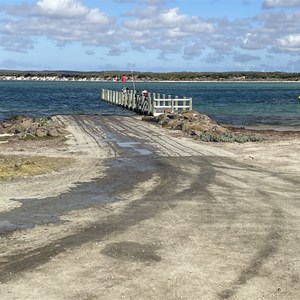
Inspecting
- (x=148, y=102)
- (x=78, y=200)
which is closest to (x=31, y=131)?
(x=78, y=200)

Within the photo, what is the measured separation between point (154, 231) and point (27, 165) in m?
7.91

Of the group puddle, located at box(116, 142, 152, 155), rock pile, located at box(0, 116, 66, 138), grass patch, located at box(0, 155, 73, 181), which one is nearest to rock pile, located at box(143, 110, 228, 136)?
puddle, located at box(116, 142, 152, 155)

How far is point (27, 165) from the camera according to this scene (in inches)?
644

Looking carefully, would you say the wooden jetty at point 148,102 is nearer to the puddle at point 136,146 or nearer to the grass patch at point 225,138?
the grass patch at point 225,138

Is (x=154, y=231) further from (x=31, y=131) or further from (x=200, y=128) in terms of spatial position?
(x=200, y=128)

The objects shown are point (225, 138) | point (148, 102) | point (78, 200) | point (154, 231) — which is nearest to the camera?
point (154, 231)

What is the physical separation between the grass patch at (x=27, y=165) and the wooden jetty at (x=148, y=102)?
792 inches

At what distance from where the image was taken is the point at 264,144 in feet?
74.8

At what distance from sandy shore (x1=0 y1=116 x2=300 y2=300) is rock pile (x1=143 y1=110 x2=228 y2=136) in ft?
29.5

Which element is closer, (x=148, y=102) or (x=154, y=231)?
(x=154, y=231)

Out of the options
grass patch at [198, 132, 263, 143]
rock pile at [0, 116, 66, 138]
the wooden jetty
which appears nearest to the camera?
grass patch at [198, 132, 263, 143]

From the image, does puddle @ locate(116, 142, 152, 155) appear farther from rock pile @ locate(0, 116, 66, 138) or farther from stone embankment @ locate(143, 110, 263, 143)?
rock pile @ locate(0, 116, 66, 138)

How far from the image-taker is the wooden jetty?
128ft

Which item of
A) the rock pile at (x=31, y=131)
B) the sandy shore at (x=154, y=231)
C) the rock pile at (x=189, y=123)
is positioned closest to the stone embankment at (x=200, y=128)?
the rock pile at (x=189, y=123)
